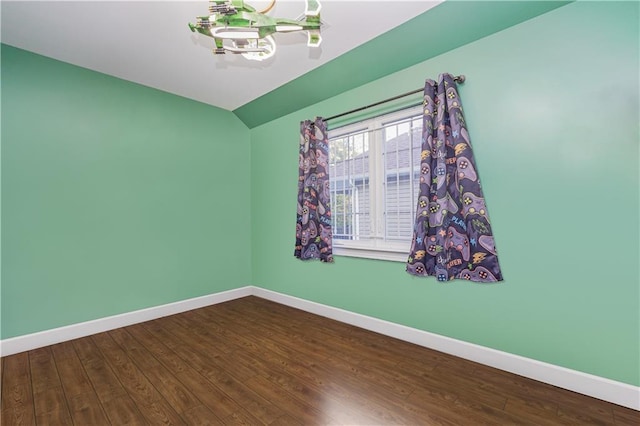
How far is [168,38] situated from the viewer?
90.0 inches

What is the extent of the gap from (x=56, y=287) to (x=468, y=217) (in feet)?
11.9

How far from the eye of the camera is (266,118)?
147 inches

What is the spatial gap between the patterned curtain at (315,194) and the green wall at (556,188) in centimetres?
104

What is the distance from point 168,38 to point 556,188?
3.11 metres

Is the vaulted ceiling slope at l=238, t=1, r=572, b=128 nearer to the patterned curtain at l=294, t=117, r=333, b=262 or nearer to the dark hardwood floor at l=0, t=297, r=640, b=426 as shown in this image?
the patterned curtain at l=294, t=117, r=333, b=262

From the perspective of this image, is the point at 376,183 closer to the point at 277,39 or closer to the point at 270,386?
the point at 277,39

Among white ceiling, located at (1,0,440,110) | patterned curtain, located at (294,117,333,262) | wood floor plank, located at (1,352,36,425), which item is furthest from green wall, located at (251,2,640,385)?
wood floor plank, located at (1,352,36,425)

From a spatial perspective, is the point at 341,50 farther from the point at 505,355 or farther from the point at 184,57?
the point at 505,355

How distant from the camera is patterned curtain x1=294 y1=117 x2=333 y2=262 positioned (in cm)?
306

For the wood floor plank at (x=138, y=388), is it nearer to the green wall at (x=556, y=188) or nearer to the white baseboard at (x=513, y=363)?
the white baseboard at (x=513, y=363)

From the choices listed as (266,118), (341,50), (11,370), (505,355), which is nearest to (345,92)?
(341,50)

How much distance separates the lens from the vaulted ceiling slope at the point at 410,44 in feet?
6.15

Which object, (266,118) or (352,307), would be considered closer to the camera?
(352,307)

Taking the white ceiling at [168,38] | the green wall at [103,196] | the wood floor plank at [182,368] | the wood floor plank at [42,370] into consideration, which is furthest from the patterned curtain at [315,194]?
the wood floor plank at [42,370]
